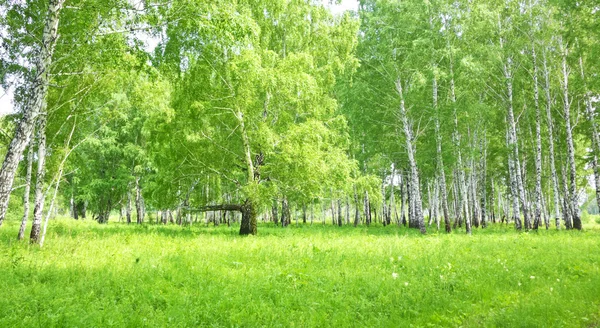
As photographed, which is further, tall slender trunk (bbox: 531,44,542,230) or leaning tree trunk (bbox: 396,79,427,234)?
tall slender trunk (bbox: 531,44,542,230)

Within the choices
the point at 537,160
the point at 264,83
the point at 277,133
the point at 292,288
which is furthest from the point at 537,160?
the point at 292,288

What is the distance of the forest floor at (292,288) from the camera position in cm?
585

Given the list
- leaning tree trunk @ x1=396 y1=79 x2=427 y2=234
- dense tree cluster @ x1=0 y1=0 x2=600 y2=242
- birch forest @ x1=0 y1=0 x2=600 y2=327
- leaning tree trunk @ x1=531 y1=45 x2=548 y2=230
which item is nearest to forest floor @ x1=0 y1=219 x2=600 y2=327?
birch forest @ x1=0 y1=0 x2=600 y2=327

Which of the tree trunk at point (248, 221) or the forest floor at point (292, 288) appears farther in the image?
the tree trunk at point (248, 221)

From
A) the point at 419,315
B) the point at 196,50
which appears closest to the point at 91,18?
the point at 196,50

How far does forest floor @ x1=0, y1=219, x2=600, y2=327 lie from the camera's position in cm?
585

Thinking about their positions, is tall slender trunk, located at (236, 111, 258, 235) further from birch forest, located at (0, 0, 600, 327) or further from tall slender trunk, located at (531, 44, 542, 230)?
tall slender trunk, located at (531, 44, 542, 230)

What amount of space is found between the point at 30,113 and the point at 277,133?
12.0m

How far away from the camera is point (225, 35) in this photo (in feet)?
30.7

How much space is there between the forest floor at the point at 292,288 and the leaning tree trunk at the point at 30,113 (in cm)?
196

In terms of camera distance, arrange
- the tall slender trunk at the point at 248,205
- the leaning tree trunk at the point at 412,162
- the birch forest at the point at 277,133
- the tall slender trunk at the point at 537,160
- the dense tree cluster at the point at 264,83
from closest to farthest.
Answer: the birch forest at the point at 277,133, the dense tree cluster at the point at 264,83, the tall slender trunk at the point at 248,205, the leaning tree trunk at the point at 412,162, the tall slender trunk at the point at 537,160

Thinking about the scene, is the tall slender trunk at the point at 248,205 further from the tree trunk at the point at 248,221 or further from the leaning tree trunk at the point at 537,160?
the leaning tree trunk at the point at 537,160

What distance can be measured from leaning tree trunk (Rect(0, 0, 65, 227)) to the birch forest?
0.13 feet

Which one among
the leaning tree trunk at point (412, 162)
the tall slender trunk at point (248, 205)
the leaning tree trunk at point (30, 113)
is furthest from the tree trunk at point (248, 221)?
the leaning tree trunk at point (30, 113)
